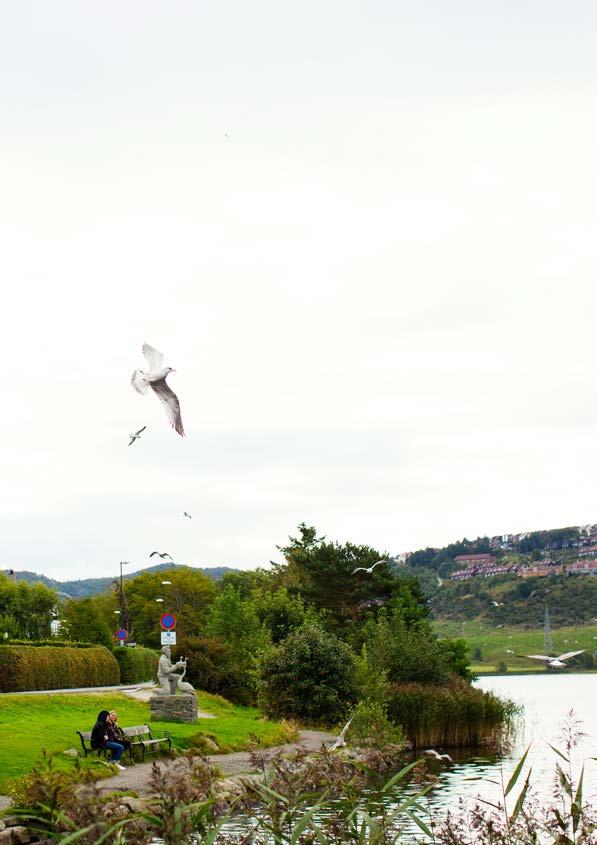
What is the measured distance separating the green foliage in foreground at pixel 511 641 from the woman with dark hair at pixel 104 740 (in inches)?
3832

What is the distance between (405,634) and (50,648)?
586 inches

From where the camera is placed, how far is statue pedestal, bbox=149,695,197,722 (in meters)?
31.7

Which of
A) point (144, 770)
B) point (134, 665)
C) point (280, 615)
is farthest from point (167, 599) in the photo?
point (144, 770)

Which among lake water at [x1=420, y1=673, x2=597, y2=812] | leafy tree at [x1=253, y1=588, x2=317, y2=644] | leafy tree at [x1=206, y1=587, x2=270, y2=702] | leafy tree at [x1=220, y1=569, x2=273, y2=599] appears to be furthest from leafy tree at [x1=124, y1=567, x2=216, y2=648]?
lake water at [x1=420, y1=673, x2=597, y2=812]

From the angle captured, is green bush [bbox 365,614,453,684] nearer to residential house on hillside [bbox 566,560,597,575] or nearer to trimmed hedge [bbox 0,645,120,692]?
trimmed hedge [bbox 0,645,120,692]

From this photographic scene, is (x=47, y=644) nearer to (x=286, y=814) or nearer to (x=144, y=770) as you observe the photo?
(x=144, y=770)

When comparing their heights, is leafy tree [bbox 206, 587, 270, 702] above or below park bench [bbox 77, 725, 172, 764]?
above

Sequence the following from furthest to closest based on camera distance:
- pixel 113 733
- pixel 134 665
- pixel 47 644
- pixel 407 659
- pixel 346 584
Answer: pixel 346 584
pixel 134 665
pixel 47 644
pixel 407 659
pixel 113 733

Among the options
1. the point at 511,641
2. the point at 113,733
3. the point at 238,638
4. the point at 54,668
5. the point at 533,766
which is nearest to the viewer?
the point at 113,733

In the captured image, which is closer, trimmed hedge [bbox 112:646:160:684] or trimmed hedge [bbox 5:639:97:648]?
trimmed hedge [bbox 5:639:97:648]

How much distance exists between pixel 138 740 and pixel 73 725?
14.3ft

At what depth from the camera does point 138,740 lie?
25406 mm

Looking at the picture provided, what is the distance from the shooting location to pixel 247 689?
47906mm

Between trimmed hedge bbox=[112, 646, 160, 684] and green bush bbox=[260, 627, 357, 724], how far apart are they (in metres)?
14.1
